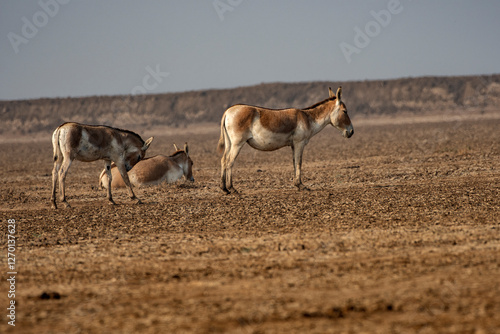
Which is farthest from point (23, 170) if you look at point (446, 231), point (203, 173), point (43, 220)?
point (446, 231)

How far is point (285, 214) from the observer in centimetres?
1135

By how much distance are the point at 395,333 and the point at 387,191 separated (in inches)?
369

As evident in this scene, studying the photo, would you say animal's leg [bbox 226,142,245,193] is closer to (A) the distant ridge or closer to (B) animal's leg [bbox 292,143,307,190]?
(B) animal's leg [bbox 292,143,307,190]

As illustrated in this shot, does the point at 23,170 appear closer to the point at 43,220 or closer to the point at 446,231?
the point at 43,220

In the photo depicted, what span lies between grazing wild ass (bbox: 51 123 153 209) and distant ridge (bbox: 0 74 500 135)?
6818 centimetres

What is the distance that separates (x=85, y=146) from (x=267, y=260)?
24.4 feet

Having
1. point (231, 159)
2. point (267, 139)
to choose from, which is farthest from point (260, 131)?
point (231, 159)

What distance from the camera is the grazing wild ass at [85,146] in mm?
13688

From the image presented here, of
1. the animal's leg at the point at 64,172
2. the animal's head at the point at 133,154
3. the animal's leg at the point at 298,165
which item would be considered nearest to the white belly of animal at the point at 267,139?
the animal's leg at the point at 298,165

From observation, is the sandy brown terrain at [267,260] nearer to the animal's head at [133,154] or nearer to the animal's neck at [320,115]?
the animal's head at [133,154]

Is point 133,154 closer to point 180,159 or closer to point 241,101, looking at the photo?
point 180,159

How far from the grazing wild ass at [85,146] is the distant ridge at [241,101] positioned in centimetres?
6818

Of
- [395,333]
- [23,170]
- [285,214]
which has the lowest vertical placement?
[395,333]

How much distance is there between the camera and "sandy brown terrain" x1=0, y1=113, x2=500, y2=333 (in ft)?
17.5
